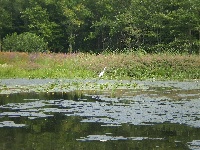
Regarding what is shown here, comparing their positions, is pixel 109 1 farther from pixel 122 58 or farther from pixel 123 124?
pixel 123 124

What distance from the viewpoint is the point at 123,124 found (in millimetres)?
10141

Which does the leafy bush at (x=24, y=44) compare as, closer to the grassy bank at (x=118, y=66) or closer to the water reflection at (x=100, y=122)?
the grassy bank at (x=118, y=66)

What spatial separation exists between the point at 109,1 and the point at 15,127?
49738mm

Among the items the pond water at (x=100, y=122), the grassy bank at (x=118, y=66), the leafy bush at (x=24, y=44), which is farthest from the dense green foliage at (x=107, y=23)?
the pond water at (x=100, y=122)

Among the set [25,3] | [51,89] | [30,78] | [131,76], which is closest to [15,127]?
[51,89]

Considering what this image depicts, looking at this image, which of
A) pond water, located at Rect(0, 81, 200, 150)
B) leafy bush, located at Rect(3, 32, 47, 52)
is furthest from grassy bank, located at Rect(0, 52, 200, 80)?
leafy bush, located at Rect(3, 32, 47, 52)

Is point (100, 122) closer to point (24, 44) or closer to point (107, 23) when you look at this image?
point (24, 44)

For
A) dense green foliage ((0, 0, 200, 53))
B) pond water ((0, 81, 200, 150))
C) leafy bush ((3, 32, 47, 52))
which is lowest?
pond water ((0, 81, 200, 150))

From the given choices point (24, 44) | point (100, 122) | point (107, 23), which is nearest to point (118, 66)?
point (100, 122)

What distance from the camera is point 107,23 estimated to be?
2174 inches

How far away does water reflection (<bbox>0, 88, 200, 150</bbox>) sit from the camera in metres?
8.07

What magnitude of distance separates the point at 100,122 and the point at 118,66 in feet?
58.7

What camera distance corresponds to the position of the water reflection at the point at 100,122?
26.5 feet

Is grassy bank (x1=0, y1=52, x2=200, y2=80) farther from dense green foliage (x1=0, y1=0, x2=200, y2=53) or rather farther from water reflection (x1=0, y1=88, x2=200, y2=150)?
dense green foliage (x1=0, y1=0, x2=200, y2=53)
